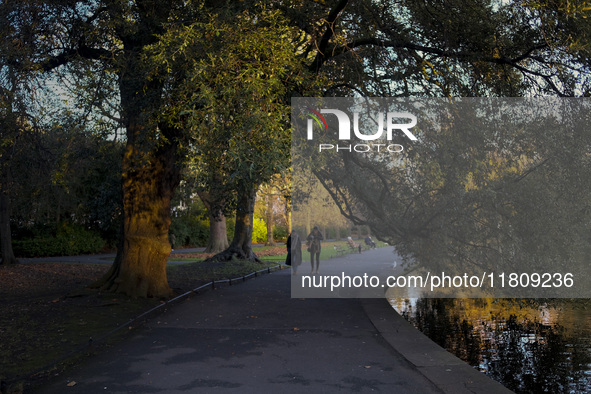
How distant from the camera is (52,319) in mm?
10719

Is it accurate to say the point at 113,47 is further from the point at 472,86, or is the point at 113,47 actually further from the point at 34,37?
the point at 472,86

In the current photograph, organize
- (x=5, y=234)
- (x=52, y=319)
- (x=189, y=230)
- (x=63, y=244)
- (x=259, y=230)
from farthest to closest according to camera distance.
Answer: (x=259, y=230)
(x=189, y=230)
(x=63, y=244)
(x=5, y=234)
(x=52, y=319)

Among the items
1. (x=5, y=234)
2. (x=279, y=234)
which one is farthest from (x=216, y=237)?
(x=279, y=234)

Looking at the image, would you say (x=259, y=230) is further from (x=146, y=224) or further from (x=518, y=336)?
(x=518, y=336)

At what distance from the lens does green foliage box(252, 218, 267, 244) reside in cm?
5819

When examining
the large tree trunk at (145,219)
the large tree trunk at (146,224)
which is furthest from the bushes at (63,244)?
the large tree trunk at (146,224)

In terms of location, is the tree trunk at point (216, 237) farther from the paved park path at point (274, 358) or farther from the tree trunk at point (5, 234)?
the paved park path at point (274, 358)

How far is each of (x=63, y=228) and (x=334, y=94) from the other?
2520cm

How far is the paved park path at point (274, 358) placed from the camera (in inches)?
259

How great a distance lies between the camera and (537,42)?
12898mm

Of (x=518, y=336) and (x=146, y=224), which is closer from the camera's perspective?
(x=518, y=336)

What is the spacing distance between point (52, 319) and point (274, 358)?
4.94 meters

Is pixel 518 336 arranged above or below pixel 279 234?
below

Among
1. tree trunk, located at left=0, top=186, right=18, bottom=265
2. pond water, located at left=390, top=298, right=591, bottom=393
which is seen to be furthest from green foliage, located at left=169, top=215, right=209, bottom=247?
pond water, located at left=390, top=298, right=591, bottom=393
